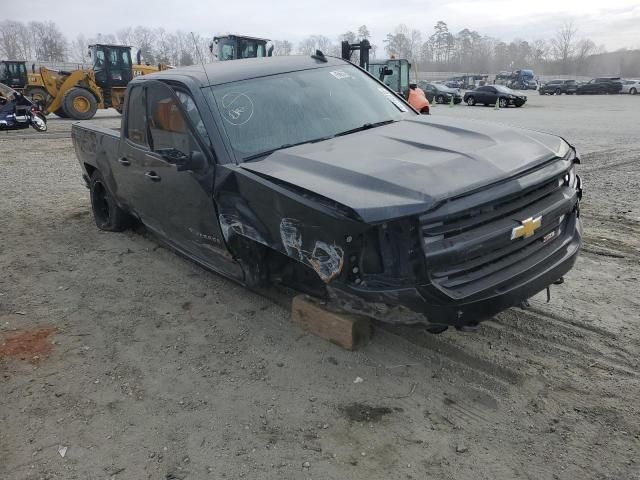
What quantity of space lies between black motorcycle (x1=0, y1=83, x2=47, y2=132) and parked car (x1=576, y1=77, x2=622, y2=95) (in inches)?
1641

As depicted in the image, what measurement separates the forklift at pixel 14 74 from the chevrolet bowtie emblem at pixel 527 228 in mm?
27784

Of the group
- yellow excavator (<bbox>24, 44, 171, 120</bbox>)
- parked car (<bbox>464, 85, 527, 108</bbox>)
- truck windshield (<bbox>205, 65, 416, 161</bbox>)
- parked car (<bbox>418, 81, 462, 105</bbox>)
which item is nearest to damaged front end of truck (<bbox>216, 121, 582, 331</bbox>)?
truck windshield (<bbox>205, 65, 416, 161</bbox>)

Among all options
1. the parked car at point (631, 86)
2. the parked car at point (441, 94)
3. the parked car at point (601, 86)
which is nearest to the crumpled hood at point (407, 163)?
the parked car at point (441, 94)

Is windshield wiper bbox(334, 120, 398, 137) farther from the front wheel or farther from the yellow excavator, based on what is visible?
the yellow excavator

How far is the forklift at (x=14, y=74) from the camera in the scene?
25031 millimetres

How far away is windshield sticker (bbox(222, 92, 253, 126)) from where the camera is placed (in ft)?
12.4

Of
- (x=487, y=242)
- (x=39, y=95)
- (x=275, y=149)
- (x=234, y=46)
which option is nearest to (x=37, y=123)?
(x=39, y=95)

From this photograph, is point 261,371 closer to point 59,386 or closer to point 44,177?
point 59,386

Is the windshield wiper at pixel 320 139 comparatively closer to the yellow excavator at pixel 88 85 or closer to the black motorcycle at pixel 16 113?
the black motorcycle at pixel 16 113

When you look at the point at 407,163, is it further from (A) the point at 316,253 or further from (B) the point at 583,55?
(B) the point at 583,55

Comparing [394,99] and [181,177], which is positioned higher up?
[394,99]

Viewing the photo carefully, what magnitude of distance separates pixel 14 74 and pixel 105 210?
23.5 m

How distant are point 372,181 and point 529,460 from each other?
162 cm

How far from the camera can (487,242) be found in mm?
2801
